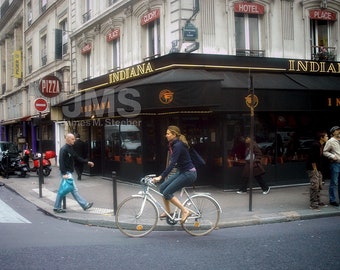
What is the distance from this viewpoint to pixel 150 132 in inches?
518

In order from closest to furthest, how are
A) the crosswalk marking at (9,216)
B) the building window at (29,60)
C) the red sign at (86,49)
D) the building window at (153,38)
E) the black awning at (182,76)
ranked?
the crosswalk marking at (9,216), the black awning at (182,76), the building window at (153,38), the red sign at (86,49), the building window at (29,60)

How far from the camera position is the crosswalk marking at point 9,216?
8.15 m

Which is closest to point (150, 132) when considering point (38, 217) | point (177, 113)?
point (177, 113)

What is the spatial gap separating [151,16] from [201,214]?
8426 millimetres

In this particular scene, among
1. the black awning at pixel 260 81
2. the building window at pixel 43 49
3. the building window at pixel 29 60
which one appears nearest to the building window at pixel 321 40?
the black awning at pixel 260 81

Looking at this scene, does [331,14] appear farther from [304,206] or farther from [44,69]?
[44,69]

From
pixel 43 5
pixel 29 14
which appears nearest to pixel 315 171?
pixel 43 5

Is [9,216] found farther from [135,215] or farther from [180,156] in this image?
[180,156]

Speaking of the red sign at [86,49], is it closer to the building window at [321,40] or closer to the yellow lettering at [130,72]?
the yellow lettering at [130,72]

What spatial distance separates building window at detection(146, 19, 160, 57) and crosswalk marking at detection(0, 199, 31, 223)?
6.83 meters

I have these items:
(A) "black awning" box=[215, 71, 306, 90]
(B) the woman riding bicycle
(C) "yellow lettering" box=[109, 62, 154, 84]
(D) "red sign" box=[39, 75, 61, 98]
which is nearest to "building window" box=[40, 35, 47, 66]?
(D) "red sign" box=[39, 75, 61, 98]

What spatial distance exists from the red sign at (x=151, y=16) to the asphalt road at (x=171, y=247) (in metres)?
7.83

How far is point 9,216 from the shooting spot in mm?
8656

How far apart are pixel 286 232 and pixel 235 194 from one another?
4.08 metres
